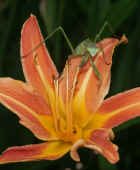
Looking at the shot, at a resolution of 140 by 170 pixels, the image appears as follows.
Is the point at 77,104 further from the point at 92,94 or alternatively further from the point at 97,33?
the point at 97,33

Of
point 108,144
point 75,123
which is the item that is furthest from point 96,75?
point 108,144

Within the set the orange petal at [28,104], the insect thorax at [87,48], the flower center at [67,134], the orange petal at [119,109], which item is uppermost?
the insect thorax at [87,48]

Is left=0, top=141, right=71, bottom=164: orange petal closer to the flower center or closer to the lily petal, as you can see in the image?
the flower center

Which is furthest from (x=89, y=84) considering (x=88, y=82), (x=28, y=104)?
(x=28, y=104)

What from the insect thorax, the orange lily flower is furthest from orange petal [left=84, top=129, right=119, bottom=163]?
the insect thorax

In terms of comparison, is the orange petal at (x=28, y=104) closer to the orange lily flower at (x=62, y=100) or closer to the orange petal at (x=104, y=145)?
the orange lily flower at (x=62, y=100)

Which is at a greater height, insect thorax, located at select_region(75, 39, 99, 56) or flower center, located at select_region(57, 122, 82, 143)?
insect thorax, located at select_region(75, 39, 99, 56)

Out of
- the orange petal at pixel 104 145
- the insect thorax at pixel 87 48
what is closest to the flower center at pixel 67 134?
the orange petal at pixel 104 145

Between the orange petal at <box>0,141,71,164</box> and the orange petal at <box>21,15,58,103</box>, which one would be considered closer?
the orange petal at <box>0,141,71,164</box>
